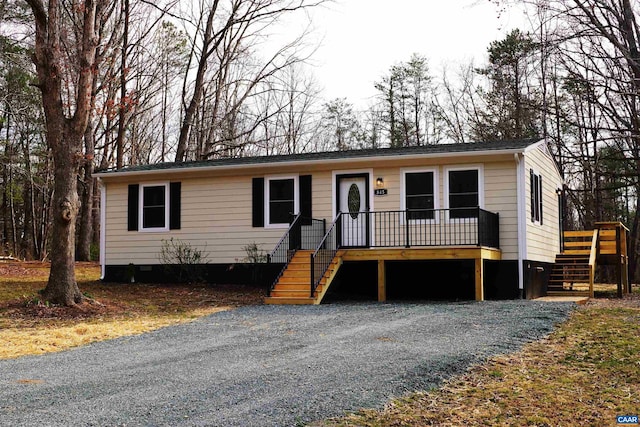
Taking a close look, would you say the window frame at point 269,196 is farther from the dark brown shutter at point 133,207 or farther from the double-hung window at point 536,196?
the double-hung window at point 536,196

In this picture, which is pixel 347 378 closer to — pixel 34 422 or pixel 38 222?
pixel 34 422

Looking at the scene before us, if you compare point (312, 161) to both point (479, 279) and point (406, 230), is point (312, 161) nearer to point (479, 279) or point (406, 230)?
point (406, 230)

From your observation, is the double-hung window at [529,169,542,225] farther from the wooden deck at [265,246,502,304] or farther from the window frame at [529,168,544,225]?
the wooden deck at [265,246,502,304]

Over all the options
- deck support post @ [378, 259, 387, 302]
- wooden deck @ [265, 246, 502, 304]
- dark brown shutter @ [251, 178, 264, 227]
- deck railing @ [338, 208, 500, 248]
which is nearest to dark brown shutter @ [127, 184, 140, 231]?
dark brown shutter @ [251, 178, 264, 227]

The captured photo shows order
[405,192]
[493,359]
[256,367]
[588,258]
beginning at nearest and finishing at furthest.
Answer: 1. [256,367]
2. [493,359]
3. [405,192]
4. [588,258]

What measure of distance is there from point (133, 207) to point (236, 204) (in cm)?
296

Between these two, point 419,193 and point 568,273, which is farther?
point 568,273

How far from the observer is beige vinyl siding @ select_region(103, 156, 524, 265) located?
611 inches

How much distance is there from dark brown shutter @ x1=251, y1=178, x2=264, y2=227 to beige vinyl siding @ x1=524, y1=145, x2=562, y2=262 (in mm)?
6273

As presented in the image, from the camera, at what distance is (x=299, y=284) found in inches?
577

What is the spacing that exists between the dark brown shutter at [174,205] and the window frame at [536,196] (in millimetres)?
8729

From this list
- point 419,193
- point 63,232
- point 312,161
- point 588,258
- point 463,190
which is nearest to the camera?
point 63,232

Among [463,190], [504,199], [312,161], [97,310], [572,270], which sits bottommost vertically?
[97,310]

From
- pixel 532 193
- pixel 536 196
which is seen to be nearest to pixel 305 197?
pixel 532 193
